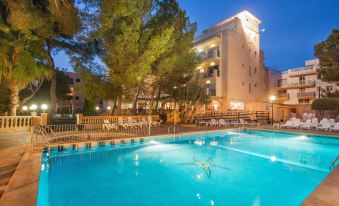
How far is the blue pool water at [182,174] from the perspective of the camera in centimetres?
575

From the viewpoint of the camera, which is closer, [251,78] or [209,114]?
[209,114]

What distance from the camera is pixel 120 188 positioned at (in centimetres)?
634

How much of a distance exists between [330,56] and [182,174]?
76.4 feet

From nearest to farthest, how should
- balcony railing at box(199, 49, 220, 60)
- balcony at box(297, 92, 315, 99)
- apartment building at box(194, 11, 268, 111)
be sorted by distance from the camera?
apartment building at box(194, 11, 268, 111), balcony railing at box(199, 49, 220, 60), balcony at box(297, 92, 315, 99)

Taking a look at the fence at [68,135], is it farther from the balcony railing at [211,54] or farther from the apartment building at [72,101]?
the apartment building at [72,101]

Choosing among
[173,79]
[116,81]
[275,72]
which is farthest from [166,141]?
[275,72]

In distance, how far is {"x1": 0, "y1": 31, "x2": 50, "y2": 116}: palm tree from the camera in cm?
1040

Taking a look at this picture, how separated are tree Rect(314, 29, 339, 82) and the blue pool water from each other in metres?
12.8

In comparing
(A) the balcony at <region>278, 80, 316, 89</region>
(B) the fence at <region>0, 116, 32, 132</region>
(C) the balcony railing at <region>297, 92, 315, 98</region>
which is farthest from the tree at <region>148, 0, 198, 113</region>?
(A) the balcony at <region>278, 80, 316, 89</region>

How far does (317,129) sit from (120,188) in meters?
17.3

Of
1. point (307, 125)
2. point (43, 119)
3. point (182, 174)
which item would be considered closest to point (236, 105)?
point (307, 125)

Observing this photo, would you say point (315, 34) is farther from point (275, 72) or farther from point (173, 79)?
point (173, 79)

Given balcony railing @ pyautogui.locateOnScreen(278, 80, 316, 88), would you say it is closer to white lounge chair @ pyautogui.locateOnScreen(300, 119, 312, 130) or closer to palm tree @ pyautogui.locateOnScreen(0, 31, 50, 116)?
white lounge chair @ pyautogui.locateOnScreen(300, 119, 312, 130)

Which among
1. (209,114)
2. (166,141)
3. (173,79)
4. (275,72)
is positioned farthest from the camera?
(275,72)
